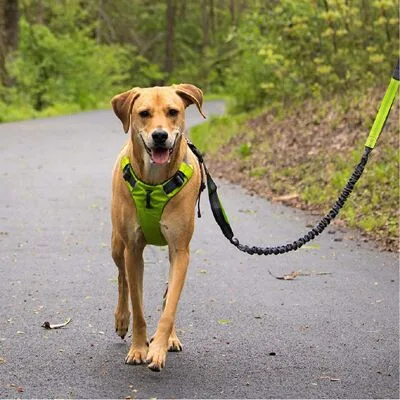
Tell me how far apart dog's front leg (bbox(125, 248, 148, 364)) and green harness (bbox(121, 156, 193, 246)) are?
18 cm

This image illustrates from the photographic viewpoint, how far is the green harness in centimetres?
544

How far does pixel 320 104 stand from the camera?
17.2 metres

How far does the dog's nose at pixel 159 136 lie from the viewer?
5234 mm

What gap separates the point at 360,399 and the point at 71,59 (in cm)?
3087

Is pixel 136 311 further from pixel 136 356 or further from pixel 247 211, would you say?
pixel 247 211

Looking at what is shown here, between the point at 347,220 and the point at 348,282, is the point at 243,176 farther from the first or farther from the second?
the point at 348,282

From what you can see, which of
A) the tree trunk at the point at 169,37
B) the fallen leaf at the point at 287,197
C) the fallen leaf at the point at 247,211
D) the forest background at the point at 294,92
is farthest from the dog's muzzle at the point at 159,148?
the tree trunk at the point at 169,37

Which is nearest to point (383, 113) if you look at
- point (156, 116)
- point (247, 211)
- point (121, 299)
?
point (156, 116)

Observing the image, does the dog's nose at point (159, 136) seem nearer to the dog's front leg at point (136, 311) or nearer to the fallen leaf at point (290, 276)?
the dog's front leg at point (136, 311)

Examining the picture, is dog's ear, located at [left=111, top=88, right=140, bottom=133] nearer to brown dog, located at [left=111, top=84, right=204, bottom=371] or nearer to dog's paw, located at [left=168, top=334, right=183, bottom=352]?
brown dog, located at [left=111, top=84, right=204, bottom=371]

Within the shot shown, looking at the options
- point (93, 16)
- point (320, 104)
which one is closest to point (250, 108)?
point (320, 104)

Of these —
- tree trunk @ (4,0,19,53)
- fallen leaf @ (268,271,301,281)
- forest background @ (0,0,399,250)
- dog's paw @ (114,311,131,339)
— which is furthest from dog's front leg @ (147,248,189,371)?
tree trunk @ (4,0,19,53)

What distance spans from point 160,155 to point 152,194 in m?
0.25

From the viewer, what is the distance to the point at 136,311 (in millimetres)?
5574
